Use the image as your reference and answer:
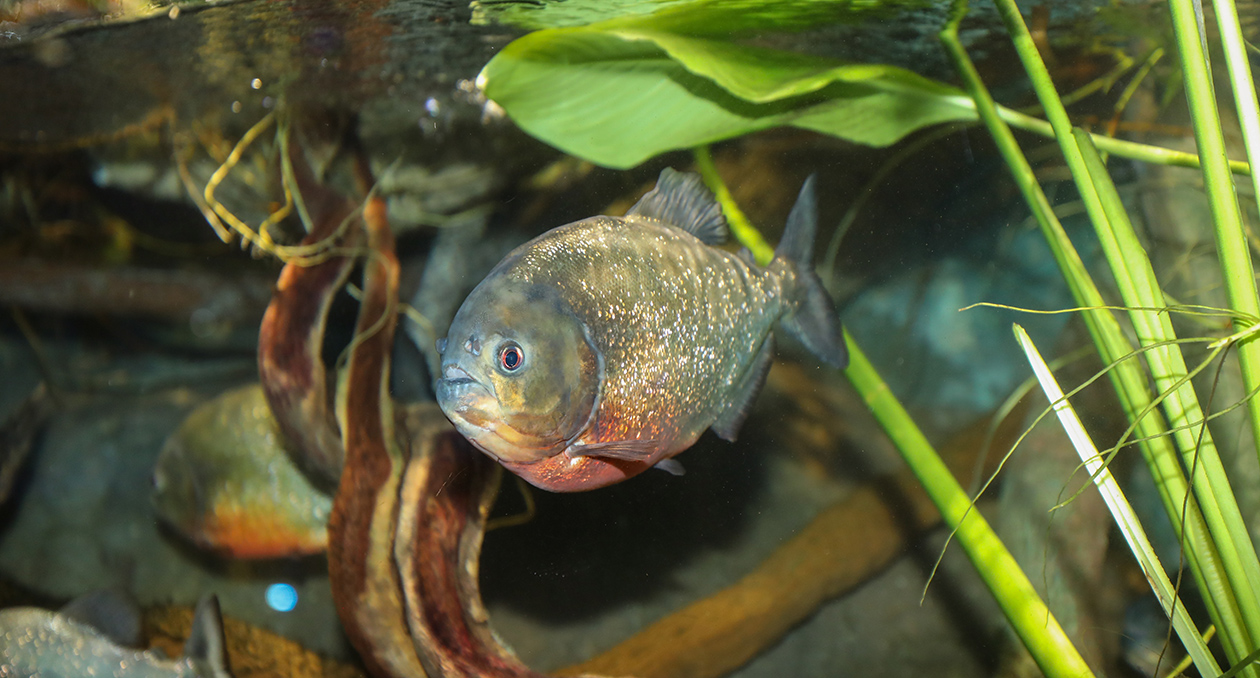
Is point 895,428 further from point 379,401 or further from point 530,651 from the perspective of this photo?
point 379,401

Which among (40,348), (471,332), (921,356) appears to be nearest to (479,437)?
(471,332)

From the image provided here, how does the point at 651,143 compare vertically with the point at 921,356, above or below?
above

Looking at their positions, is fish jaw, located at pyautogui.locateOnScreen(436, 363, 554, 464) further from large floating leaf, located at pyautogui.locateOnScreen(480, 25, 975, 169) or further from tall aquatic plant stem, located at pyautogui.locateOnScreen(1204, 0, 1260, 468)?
tall aquatic plant stem, located at pyautogui.locateOnScreen(1204, 0, 1260, 468)

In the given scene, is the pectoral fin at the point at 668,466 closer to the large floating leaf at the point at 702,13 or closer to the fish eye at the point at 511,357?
the fish eye at the point at 511,357

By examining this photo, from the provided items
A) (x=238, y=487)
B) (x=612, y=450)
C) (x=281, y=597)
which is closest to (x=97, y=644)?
(x=281, y=597)

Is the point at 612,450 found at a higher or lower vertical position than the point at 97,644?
higher

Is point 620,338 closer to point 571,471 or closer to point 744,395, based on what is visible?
point 571,471
